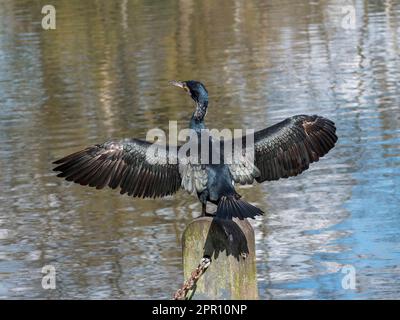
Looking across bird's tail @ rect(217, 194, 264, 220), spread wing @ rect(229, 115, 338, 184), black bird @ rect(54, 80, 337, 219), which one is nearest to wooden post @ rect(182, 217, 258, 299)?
bird's tail @ rect(217, 194, 264, 220)

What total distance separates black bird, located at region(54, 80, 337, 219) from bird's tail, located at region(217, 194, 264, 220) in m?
0.26

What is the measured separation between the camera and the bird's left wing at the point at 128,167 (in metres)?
7.61

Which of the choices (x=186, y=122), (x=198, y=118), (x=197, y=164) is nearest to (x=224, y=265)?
(x=197, y=164)

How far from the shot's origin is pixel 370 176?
12.9m

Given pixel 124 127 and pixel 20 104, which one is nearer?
pixel 124 127

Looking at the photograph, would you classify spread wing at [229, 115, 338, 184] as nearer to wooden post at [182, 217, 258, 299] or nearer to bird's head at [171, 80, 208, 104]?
bird's head at [171, 80, 208, 104]

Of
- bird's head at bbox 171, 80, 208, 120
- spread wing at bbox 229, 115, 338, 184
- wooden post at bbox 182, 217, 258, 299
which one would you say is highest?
bird's head at bbox 171, 80, 208, 120

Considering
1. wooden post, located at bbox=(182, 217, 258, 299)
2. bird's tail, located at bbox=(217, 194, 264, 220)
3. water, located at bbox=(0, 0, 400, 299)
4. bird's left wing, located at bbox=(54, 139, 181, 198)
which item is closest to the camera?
wooden post, located at bbox=(182, 217, 258, 299)

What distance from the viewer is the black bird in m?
7.41

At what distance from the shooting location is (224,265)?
20.3 ft
